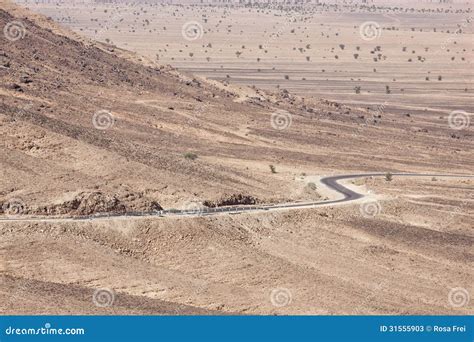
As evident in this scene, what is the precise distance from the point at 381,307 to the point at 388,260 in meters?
8.50

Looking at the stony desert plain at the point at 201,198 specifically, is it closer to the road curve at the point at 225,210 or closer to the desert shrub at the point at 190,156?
the road curve at the point at 225,210

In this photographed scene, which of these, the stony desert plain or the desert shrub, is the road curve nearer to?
the stony desert plain

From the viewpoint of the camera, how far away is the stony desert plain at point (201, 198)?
1628 inches

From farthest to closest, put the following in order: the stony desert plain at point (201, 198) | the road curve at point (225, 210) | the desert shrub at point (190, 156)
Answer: the desert shrub at point (190, 156) → the road curve at point (225, 210) → the stony desert plain at point (201, 198)

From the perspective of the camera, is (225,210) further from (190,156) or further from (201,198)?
(190,156)

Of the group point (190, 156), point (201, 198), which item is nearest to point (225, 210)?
point (201, 198)

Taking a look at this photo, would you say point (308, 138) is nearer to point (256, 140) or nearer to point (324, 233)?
point (256, 140)

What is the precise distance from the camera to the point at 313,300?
4197 cm

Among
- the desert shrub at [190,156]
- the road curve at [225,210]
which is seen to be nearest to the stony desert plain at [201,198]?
the road curve at [225,210]

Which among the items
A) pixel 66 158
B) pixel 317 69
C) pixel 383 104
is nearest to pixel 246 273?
pixel 66 158

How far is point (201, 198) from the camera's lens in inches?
2029

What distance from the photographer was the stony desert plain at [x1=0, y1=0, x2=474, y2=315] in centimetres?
4134

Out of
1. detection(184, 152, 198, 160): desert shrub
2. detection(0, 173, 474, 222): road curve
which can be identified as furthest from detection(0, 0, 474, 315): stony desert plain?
detection(184, 152, 198, 160): desert shrub

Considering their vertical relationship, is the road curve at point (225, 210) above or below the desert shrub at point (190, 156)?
below
